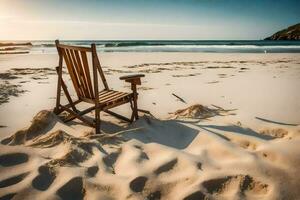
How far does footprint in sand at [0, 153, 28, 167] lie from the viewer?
3375mm

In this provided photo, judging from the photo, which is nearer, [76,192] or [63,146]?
[76,192]

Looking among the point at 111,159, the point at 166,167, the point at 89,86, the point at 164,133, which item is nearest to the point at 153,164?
the point at 166,167

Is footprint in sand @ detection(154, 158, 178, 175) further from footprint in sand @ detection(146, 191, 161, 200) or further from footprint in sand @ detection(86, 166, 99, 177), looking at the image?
footprint in sand @ detection(86, 166, 99, 177)

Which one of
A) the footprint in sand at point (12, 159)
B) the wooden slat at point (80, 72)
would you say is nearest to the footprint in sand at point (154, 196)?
the footprint in sand at point (12, 159)

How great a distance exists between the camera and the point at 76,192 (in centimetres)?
281

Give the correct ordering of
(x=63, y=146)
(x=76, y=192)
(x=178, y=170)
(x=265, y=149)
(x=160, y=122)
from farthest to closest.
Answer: (x=160, y=122) → (x=63, y=146) → (x=265, y=149) → (x=178, y=170) → (x=76, y=192)

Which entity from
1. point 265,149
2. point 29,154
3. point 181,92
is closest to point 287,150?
point 265,149

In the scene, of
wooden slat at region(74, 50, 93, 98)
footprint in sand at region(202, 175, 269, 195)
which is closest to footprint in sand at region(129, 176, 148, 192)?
footprint in sand at region(202, 175, 269, 195)

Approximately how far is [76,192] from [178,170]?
104 cm

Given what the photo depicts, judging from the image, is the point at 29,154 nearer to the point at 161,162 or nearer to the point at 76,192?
the point at 76,192

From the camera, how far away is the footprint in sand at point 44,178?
291 cm

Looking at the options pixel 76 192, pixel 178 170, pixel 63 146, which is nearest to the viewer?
pixel 76 192

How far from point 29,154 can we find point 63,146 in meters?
0.41

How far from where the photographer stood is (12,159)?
347cm
